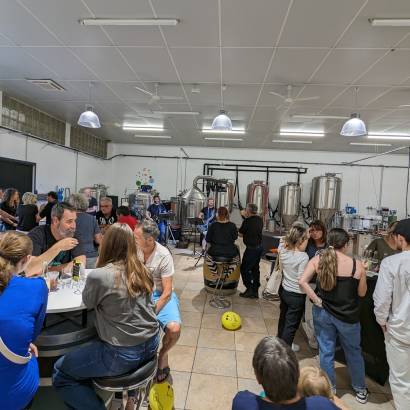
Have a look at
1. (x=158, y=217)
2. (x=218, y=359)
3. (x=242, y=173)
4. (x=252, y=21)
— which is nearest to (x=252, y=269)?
(x=218, y=359)

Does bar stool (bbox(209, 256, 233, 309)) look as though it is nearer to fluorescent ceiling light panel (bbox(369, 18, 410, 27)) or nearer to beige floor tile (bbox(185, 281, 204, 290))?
beige floor tile (bbox(185, 281, 204, 290))

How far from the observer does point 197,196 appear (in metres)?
9.23

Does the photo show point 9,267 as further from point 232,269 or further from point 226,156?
point 226,156

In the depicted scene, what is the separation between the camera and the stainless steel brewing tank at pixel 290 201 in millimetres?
10125

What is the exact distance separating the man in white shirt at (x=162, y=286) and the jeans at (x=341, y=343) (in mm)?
1215

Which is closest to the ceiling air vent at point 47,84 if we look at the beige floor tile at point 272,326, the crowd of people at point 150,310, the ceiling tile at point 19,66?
the ceiling tile at point 19,66

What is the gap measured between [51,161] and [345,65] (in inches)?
288

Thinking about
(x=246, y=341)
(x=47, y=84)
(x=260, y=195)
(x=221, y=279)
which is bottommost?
(x=246, y=341)

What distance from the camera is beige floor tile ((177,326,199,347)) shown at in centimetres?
319

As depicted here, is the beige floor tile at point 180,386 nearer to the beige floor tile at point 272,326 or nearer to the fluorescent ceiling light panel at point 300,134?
the beige floor tile at point 272,326

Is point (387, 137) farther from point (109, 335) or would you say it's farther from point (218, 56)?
Answer: point (109, 335)

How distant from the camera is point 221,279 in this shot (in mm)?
4258

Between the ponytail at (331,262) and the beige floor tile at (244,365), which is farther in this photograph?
the beige floor tile at (244,365)

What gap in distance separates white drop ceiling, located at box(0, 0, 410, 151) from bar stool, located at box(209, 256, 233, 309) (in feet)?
9.34
